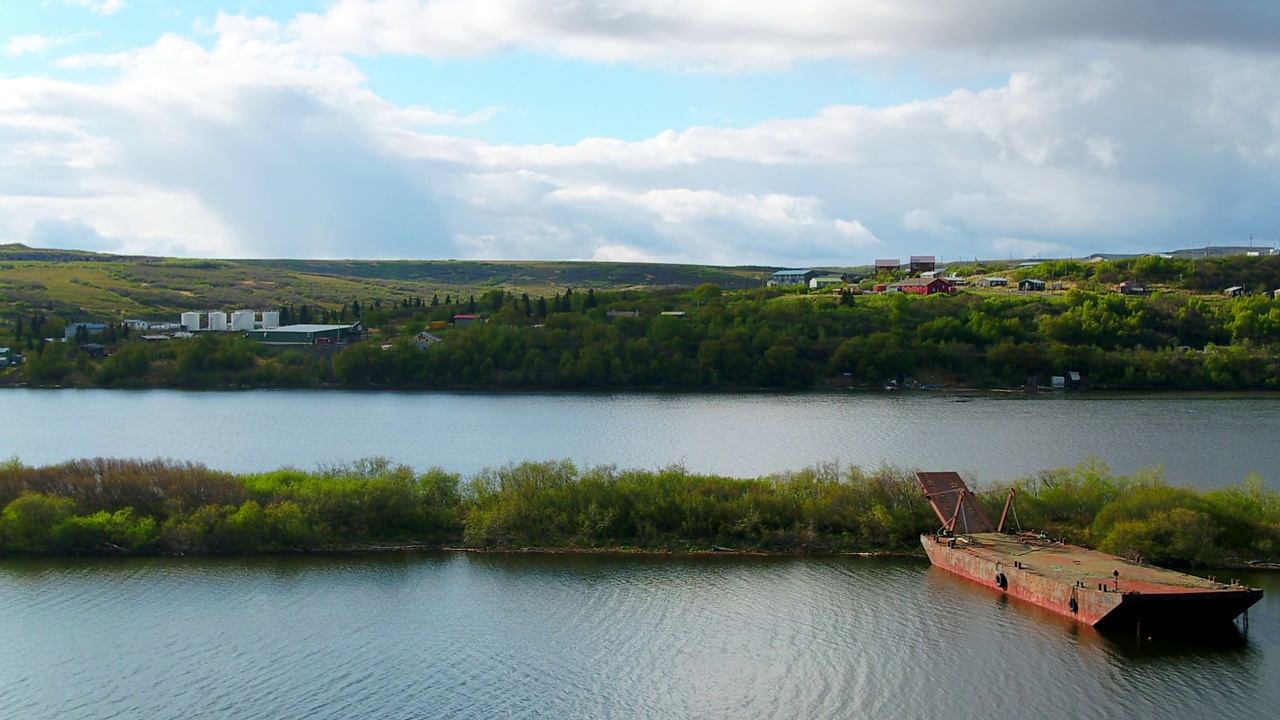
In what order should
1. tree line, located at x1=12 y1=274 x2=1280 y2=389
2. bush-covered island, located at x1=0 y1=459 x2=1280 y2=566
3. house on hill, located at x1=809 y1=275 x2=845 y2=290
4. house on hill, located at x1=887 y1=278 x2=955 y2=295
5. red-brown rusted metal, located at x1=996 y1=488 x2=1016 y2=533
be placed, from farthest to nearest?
house on hill, located at x1=809 y1=275 x2=845 y2=290 → house on hill, located at x1=887 y1=278 x2=955 y2=295 → tree line, located at x1=12 y1=274 x2=1280 y2=389 → bush-covered island, located at x1=0 y1=459 x2=1280 y2=566 → red-brown rusted metal, located at x1=996 y1=488 x2=1016 y2=533

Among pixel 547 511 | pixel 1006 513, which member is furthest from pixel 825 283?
pixel 547 511

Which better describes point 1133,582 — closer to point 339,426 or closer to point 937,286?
point 339,426

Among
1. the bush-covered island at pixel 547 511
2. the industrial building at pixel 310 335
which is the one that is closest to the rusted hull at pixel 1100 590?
the bush-covered island at pixel 547 511

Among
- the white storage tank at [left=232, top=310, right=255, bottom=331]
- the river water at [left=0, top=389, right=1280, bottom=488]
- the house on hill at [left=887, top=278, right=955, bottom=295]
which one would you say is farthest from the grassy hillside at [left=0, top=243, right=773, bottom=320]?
the river water at [left=0, top=389, right=1280, bottom=488]

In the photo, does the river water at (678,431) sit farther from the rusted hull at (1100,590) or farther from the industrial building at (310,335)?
the industrial building at (310,335)

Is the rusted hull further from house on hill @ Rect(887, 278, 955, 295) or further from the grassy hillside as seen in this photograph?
the grassy hillside

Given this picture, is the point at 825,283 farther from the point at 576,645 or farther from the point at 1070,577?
the point at 576,645

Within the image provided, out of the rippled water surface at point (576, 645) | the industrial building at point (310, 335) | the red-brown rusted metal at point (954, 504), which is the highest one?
the industrial building at point (310, 335)

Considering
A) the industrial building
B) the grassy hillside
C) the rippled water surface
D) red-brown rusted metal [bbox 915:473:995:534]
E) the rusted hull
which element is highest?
the grassy hillside
